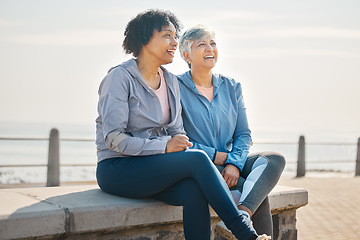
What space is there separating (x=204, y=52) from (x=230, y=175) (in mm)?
868

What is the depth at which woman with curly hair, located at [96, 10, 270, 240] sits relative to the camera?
8.24 feet

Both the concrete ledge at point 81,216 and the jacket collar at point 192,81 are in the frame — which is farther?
the jacket collar at point 192,81

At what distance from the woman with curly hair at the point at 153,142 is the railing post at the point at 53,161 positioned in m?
5.25

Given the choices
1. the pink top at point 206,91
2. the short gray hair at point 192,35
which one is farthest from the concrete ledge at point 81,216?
the short gray hair at point 192,35

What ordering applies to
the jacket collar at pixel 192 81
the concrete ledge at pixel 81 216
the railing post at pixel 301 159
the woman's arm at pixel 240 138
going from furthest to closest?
the railing post at pixel 301 159
the jacket collar at pixel 192 81
the woman's arm at pixel 240 138
the concrete ledge at pixel 81 216

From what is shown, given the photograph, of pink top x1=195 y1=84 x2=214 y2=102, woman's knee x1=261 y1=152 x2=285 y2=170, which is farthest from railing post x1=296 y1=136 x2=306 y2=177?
woman's knee x1=261 y1=152 x2=285 y2=170

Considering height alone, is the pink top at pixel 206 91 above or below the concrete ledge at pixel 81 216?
above

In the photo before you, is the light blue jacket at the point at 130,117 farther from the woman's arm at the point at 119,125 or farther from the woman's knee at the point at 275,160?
the woman's knee at the point at 275,160

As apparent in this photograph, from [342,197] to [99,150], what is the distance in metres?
6.34

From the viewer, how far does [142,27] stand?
2922 mm

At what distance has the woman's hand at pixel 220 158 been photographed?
10.3 ft

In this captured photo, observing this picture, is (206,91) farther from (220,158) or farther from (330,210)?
(330,210)

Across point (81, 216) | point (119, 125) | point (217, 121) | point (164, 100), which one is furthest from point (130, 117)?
point (217, 121)

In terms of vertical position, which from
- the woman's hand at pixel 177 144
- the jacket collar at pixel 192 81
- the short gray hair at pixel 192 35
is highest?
the short gray hair at pixel 192 35
